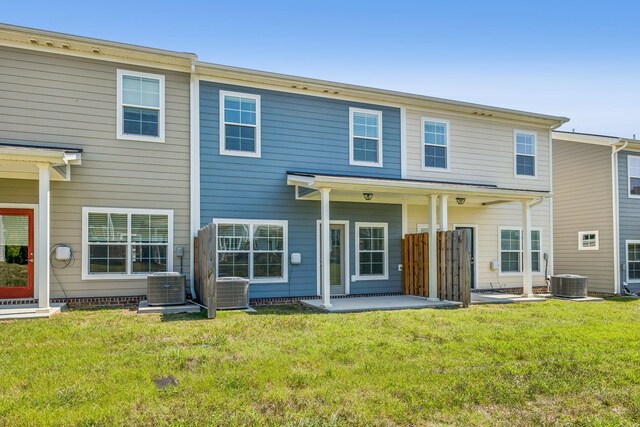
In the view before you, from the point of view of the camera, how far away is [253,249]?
35.3 ft

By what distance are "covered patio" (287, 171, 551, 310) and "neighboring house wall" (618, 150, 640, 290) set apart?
412cm

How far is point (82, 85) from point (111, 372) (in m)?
6.93

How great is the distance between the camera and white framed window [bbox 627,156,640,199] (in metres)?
15.1

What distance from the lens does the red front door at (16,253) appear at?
915 cm

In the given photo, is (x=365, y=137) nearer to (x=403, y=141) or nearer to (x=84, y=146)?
(x=403, y=141)

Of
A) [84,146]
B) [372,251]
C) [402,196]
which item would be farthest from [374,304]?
[84,146]

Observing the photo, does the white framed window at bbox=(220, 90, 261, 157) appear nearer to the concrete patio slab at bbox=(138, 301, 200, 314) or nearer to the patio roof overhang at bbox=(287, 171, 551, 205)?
the patio roof overhang at bbox=(287, 171, 551, 205)

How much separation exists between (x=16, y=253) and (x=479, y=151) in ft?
39.2

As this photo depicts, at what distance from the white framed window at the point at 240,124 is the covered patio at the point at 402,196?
119 centimetres

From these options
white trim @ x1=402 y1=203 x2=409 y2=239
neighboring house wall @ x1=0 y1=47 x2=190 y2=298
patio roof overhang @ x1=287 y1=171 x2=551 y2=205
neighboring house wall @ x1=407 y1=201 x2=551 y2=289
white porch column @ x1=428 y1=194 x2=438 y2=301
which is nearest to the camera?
neighboring house wall @ x1=0 y1=47 x2=190 y2=298

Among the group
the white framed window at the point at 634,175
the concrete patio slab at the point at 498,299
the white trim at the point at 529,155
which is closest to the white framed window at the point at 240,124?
the concrete patio slab at the point at 498,299

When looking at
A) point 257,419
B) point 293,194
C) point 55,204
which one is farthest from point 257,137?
point 257,419

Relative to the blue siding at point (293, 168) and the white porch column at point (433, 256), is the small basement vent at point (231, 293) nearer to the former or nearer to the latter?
the blue siding at point (293, 168)

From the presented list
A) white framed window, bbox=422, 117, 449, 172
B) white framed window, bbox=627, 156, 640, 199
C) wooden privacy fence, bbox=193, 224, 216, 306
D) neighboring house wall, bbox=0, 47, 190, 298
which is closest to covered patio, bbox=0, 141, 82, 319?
neighboring house wall, bbox=0, 47, 190, 298
